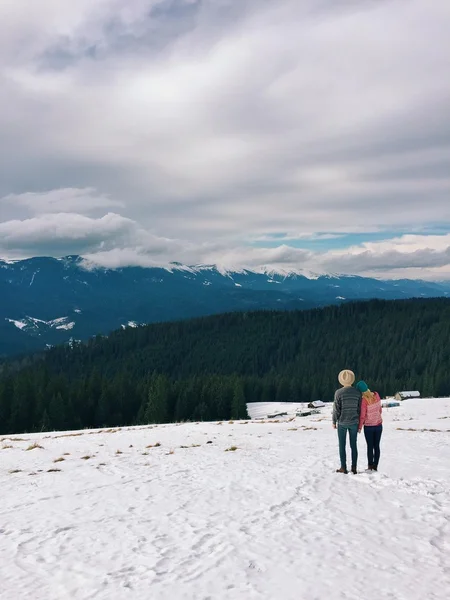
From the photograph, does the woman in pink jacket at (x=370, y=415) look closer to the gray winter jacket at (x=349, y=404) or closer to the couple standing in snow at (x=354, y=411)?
the couple standing in snow at (x=354, y=411)

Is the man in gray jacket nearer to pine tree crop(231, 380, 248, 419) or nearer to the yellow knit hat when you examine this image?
the yellow knit hat

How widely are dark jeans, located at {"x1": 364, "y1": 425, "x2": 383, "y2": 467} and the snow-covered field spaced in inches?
21.0

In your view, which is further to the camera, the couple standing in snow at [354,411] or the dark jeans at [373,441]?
the dark jeans at [373,441]

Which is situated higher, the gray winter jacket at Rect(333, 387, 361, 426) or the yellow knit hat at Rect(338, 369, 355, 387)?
the yellow knit hat at Rect(338, 369, 355, 387)

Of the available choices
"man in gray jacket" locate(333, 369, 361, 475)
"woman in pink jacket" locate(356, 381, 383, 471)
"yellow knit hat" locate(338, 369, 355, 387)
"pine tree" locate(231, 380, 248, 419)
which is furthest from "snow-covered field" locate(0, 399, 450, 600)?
"pine tree" locate(231, 380, 248, 419)

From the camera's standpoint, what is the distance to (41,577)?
21.8ft

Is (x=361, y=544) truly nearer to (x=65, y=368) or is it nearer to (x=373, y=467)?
(x=373, y=467)

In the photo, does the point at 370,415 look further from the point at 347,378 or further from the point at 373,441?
the point at 347,378

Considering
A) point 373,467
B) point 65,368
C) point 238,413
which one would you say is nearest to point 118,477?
point 373,467

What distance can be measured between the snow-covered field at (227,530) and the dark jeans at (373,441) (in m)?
0.53

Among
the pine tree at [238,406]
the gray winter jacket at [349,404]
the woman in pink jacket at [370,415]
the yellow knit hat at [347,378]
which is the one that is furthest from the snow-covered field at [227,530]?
the pine tree at [238,406]

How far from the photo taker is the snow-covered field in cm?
638

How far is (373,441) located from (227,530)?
6.83 meters

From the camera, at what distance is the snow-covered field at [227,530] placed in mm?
6379
